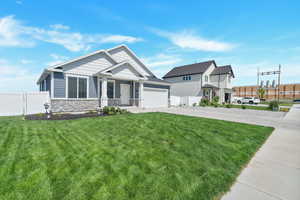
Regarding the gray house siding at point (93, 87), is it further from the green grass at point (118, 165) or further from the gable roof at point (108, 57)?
the green grass at point (118, 165)

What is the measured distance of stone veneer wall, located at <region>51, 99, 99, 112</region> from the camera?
9523 millimetres

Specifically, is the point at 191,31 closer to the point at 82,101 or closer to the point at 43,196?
the point at 82,101

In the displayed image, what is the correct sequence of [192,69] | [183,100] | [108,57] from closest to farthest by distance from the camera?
[108,57], [183,100], [192,69]

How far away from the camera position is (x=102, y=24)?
12656 millimetres

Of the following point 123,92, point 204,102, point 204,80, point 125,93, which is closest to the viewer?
point 123,92

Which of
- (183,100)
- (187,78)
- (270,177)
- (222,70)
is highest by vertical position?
(222,70)

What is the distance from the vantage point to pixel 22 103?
9070mm

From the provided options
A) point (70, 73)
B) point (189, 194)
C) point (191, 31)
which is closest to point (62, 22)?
point (70, 73)

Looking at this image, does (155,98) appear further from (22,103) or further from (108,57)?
(22,103)

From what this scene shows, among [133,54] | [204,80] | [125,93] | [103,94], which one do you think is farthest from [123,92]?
[204,80]

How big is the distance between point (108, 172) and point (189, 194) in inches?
59.9

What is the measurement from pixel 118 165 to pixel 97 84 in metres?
9.87

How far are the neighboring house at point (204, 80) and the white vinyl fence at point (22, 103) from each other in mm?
21860

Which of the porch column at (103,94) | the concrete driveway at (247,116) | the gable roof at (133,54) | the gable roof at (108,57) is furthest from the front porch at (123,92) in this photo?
the gable roof at (133,54)
